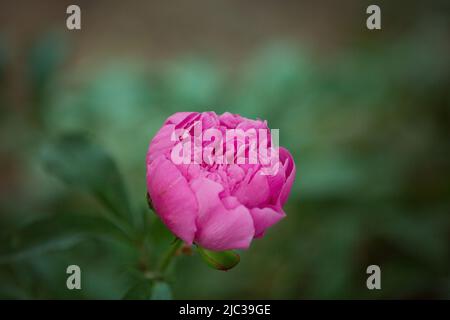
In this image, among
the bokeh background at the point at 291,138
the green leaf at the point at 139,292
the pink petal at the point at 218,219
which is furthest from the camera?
A: the bokeh background at the point at 291,138

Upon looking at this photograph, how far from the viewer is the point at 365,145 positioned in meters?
1.18

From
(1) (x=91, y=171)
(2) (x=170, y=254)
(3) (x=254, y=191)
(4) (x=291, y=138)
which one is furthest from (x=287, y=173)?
(4) (x=291, y=138)

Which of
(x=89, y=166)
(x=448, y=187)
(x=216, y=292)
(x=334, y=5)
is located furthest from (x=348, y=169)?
(x=334, y=5)

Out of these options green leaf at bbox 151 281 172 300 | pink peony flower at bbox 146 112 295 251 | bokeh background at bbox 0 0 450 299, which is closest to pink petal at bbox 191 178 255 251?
pink peony flower at bbox 146 112 295 251

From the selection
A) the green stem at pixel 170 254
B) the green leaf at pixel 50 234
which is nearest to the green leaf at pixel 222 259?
the green stem at pixel 170 254

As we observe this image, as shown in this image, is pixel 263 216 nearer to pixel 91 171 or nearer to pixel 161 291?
pixel 161 291

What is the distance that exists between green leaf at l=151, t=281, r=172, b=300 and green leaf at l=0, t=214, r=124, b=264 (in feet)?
0.33

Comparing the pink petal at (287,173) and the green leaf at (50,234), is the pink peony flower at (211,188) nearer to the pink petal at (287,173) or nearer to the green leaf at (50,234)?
the pink petal at (287,173)

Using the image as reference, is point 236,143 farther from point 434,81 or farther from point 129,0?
point 129,0

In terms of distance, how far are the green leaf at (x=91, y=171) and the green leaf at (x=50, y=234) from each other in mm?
38

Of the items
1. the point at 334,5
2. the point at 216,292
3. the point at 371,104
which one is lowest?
the point at 216,292

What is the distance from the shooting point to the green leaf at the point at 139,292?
62cm

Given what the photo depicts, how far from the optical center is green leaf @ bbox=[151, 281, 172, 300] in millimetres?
632

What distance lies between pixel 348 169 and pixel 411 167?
174 millimetres
